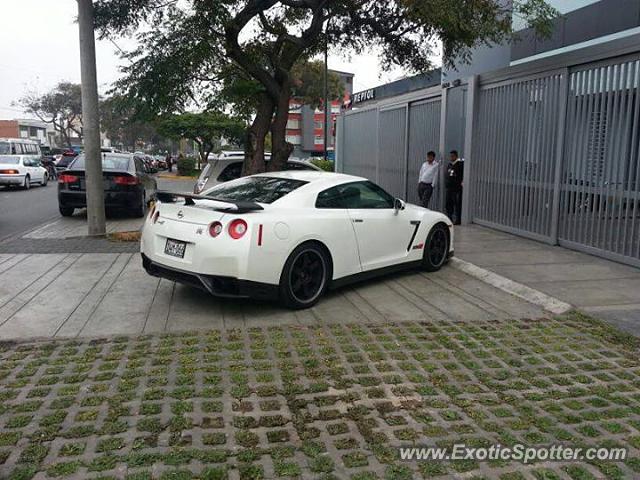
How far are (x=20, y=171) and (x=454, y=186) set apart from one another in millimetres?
18900

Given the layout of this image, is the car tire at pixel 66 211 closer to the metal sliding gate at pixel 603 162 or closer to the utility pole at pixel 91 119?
the utility pole at pixel 91 119

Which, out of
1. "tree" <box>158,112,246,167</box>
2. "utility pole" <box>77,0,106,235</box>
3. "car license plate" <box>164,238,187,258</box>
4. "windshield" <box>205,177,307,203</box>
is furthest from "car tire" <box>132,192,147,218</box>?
"tree" <box>158,112,246,167</box>

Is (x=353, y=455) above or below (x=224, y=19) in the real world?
below

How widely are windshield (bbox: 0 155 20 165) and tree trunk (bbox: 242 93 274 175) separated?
50.5 ft

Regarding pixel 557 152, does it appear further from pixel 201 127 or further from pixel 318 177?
pixel 201 127

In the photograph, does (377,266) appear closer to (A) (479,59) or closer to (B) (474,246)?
(B) (474,246)

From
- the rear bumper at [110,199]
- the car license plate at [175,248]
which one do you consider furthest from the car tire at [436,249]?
the rear bumper at [110,199]

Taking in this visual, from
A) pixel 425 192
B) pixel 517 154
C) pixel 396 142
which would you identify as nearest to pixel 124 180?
pixel 425 192

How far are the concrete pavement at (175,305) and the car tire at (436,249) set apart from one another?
164mm

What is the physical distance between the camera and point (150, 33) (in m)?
11.8

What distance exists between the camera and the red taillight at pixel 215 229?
5582 mm

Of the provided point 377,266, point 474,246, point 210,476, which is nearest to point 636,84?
point 474,246

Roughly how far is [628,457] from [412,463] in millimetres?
1232

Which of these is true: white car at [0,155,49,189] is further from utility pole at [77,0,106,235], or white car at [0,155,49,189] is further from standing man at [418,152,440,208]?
standing man at [418,152,440,208]
